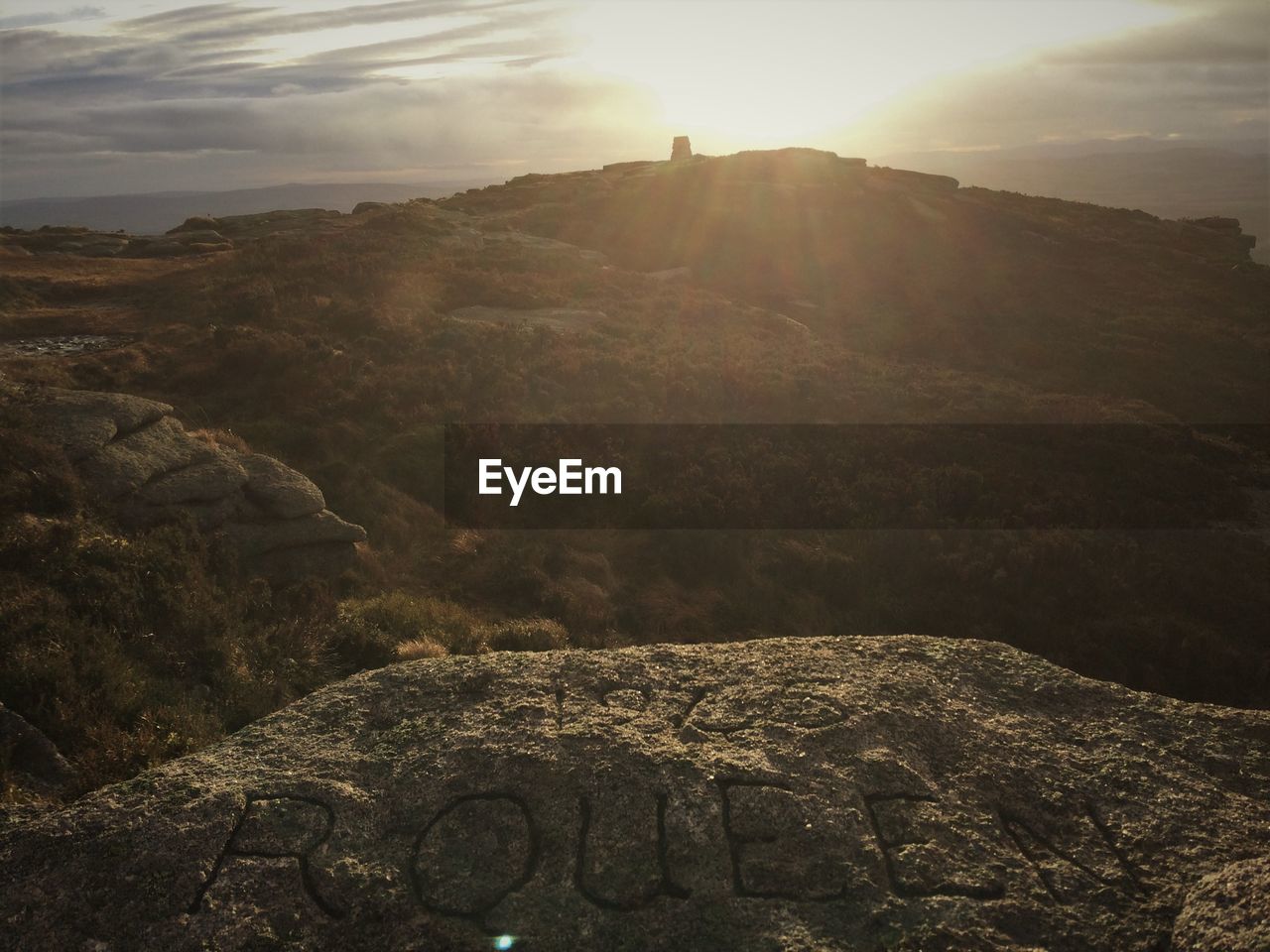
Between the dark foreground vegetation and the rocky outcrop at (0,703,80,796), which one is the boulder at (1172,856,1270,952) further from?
the rocky outcrop at (0,703,80,796)

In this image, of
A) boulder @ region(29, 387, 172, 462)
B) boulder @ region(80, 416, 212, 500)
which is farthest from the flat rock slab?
boulder @ region(29, 387, 172, 462)

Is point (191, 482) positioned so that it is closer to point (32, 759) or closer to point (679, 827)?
point (32, 759)

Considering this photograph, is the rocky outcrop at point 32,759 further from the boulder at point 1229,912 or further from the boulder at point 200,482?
the boulder at point 1229,912

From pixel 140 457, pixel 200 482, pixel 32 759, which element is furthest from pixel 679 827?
pixel 140 457

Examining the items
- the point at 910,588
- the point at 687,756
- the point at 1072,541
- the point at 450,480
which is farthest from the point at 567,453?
the point at 687,756

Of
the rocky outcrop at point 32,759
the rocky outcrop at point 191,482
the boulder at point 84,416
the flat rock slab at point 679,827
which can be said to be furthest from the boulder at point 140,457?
the flat rock slab at point 679,827

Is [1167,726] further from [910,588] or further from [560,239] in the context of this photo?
[560,239]
